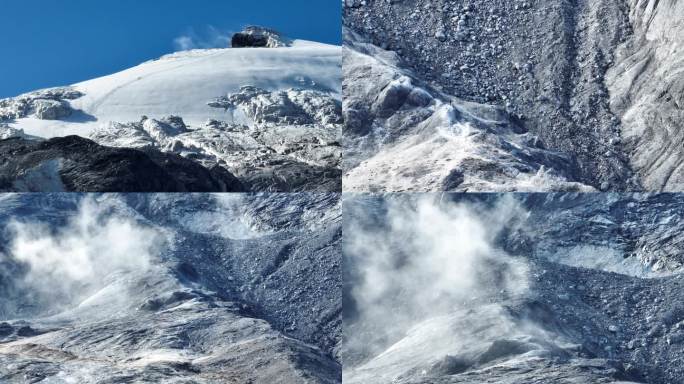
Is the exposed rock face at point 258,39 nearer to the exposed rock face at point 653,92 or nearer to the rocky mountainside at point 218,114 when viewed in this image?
the rocky mountainside at point 218,114

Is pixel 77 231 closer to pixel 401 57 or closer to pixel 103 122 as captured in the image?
pixel 103 122

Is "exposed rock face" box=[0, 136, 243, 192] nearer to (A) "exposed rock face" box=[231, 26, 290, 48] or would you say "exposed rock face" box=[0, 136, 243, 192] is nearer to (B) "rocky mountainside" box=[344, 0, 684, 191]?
(B) "rocky mountainside" box=[344, 0, 684, 191]

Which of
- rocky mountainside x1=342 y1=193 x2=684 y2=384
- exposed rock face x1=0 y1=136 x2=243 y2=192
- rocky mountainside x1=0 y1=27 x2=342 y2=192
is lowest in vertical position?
rocky mountainside x1=342 y1=193 x2=684 y2=384

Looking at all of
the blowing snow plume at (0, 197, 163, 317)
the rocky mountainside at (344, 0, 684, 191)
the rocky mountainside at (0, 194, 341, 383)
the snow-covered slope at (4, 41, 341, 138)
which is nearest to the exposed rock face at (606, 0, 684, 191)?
the rocky mountainside at (344, 0, 684, 191)

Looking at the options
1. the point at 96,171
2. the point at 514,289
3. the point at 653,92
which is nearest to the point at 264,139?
the point at 96,171

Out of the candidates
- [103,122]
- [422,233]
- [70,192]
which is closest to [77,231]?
[70,192]
